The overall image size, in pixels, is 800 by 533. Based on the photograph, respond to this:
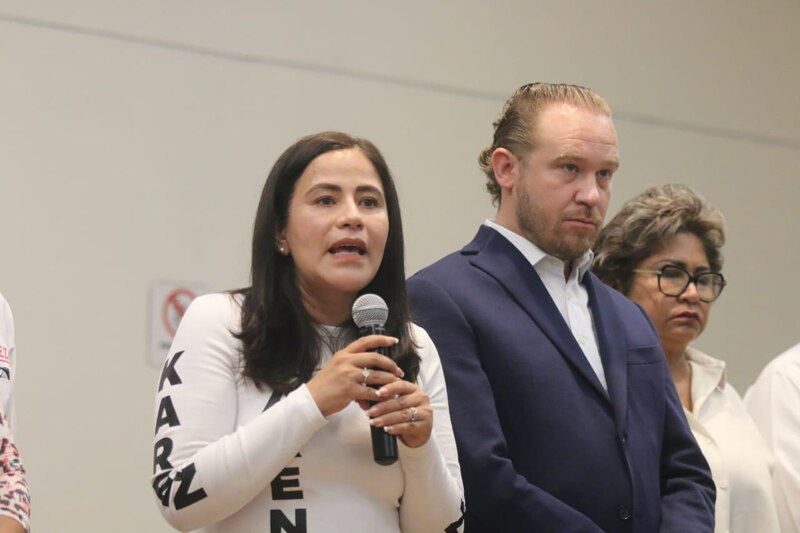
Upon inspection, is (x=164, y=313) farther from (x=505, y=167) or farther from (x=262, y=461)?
(x=262, y=461)

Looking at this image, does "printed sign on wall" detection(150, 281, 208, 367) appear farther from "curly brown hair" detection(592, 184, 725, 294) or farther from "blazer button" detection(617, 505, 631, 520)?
"blazer button" detection(617, 505, 631, 520)

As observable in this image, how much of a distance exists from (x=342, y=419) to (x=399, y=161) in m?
2.78

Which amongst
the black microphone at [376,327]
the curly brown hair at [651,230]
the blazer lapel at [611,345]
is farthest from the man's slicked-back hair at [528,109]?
the black microphone at [376,327]

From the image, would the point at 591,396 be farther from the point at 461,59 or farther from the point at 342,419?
the point at 461,59

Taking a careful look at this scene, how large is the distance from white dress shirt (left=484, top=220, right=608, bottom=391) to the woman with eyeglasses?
0.67 meters

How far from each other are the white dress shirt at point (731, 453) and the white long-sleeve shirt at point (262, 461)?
133cm

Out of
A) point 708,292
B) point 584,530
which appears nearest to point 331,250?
point 584,530

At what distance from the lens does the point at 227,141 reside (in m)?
4.68

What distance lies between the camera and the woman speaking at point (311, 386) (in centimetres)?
226

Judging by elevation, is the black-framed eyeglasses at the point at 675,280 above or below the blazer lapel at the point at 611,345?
above

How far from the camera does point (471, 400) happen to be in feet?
9.04

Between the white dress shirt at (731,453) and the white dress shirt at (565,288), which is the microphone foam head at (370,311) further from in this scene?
the white dress shirt at (731,453)

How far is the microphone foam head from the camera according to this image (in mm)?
2383

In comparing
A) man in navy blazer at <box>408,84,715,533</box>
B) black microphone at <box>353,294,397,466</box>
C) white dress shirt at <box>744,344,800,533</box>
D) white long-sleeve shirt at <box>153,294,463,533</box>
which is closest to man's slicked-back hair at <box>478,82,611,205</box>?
man in navy blazer at <box>408,84,715,533</box>
